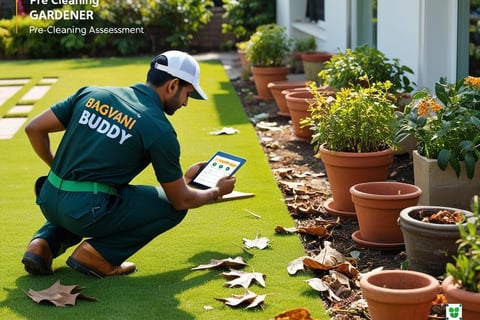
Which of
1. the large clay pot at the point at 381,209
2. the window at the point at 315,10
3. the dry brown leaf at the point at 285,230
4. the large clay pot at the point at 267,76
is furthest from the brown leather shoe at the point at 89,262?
the window at the point at 315,10

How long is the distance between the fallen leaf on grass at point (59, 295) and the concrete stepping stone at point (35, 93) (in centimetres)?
781

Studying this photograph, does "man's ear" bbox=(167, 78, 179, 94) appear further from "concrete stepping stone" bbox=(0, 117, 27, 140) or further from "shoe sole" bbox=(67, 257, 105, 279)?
"concrete stepping stone" bbox=(0, 117, 27, 140)

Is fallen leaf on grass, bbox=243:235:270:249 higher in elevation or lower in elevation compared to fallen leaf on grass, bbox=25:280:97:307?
lower

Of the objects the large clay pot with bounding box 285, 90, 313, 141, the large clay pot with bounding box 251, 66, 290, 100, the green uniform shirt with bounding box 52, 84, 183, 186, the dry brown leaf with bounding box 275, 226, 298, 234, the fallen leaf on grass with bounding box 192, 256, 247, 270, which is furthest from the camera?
the large clay pot with bounding box 251, 66, 290, 100

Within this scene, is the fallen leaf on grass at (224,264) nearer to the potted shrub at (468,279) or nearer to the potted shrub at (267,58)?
the potted shrub at (468,279)

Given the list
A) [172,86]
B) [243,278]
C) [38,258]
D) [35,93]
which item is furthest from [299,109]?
[35,93]

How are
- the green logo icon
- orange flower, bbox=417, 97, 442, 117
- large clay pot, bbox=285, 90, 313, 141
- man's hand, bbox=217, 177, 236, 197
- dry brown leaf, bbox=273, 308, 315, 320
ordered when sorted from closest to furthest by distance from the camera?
1. the green logo icon
2. dry brown leaf, bbox=273, 308, 315, 320
3. man's hand, bbox=217, 177, 236, 197
4. orange flower, bbox=417, 97, 442, 117
5. large clay pot, bbox=285, 90, 313, 141

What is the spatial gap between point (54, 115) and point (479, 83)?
275cm

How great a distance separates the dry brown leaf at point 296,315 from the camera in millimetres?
4305

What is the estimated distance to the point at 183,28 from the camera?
1861 cm

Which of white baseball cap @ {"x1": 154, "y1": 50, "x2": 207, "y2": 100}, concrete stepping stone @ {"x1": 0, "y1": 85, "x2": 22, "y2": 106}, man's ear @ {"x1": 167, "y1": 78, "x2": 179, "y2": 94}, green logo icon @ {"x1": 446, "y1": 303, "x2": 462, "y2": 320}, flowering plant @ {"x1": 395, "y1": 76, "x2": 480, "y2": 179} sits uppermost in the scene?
white baseball cap @ {"x1": 154, "y1": 50, "x2": 207, "y2": 100}

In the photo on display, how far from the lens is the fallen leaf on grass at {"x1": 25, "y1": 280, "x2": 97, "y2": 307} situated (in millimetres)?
4840

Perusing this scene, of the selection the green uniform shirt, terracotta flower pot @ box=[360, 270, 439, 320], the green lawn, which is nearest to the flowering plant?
the green lawn

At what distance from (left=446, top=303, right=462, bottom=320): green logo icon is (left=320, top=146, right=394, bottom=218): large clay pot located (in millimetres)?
2454
